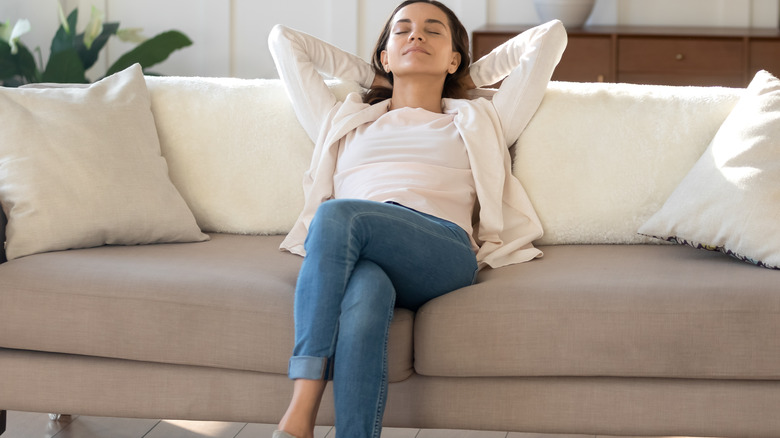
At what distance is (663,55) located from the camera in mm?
3984

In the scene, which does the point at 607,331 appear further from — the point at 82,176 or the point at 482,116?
the point at 82,176

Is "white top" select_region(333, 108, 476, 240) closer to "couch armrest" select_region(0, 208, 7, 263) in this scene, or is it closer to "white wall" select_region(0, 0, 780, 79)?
"couch armrest" select_region(0, 208, 7, 263)

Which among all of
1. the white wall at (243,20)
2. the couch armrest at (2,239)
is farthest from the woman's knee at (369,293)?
the white wall at (243,20)

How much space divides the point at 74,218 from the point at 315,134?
0.63 m

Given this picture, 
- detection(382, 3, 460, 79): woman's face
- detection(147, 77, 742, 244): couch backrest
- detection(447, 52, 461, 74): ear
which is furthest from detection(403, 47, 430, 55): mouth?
detection(147, 77, 742, 244): couch backrest

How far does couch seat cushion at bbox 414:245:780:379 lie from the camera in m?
1.81

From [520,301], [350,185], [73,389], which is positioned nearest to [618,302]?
[520,301]

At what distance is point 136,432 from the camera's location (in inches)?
92.6

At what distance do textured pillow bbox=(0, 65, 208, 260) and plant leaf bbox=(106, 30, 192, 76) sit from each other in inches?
79.3

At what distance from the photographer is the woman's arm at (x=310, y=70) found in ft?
7.91

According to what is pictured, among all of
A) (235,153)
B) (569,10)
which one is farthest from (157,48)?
(235,153)

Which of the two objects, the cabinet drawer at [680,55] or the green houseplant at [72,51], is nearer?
the cabinet drawer at [680,55]

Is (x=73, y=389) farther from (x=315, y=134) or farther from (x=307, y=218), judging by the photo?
(x=315, y=134)

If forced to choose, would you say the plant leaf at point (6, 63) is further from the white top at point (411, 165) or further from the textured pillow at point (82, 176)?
the white top at point (411, 165)
